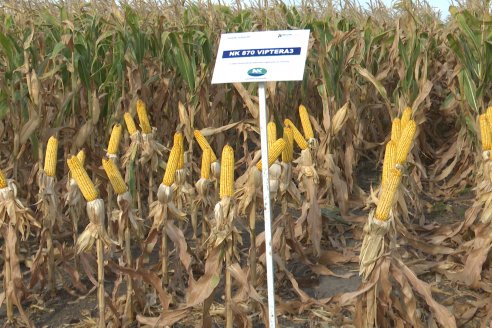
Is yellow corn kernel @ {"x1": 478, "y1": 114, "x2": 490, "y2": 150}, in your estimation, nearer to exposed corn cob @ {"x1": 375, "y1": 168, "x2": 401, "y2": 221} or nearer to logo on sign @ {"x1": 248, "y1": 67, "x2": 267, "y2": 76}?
exposed corn cob @ {"x1": 375, "y1": 168, "x2": 401, "y2": 221}

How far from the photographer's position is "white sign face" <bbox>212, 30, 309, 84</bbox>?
3236 millimetres

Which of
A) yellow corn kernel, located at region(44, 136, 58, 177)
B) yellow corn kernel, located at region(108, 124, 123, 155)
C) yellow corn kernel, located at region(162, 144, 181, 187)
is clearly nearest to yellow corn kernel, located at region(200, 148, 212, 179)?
yellow corn kernel, located at region(162, 144, 181, 187)

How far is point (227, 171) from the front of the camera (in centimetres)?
292

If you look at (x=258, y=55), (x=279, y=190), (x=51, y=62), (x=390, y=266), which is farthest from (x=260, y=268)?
(x=51, y=62)

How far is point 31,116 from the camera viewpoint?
4.13 meters

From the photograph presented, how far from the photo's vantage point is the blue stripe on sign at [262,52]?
10.7ft

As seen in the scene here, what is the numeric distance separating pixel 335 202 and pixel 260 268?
208 centimetres

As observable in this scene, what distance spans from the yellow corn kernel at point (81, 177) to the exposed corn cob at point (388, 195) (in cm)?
135

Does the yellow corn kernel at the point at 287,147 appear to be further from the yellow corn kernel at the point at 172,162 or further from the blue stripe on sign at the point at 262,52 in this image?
the yellow corn kernel at the point at 172,162

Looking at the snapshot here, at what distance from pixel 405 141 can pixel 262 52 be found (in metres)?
0.87

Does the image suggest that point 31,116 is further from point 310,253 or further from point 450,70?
point 450,70

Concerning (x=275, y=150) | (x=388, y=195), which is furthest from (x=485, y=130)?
(x=275, y=150)

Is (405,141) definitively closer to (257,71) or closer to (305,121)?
(257,71)

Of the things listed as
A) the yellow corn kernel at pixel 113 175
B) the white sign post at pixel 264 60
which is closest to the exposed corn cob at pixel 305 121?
the white sign post at pixel 264 60
